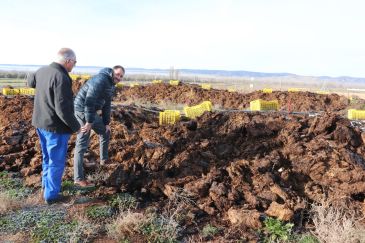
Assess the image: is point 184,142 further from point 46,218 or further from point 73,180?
point 46,218

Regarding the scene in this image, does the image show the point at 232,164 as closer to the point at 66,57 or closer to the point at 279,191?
the point at 279,191

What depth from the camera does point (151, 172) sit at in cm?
548

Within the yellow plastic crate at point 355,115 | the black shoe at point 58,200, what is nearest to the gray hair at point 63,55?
the black shoe at point 58,200

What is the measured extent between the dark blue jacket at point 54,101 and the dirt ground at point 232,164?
1178mm

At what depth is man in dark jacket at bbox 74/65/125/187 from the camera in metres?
4.98

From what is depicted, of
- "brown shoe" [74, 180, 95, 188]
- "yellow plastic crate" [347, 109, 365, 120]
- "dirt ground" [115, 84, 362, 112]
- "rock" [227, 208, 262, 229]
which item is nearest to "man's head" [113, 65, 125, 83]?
"brown shoe" [74, 180, 95, 188]

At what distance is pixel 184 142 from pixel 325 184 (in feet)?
7.43

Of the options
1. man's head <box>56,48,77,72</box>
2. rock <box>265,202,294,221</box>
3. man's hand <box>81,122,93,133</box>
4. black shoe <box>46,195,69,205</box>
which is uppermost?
man's head <box>56,48,77,72</box>

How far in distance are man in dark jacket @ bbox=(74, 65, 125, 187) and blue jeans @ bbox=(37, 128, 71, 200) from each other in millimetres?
472

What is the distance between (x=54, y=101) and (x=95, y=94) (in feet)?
2.51

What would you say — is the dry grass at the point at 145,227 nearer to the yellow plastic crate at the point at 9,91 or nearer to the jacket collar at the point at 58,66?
the jacket collar at the point at 58,66

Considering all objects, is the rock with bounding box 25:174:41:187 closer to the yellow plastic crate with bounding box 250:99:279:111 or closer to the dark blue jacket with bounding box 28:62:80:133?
the dark blue jacket with bounding box 28:62:80:133

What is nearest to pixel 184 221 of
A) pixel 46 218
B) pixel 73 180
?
pixel 46 218

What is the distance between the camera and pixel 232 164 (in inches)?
211
